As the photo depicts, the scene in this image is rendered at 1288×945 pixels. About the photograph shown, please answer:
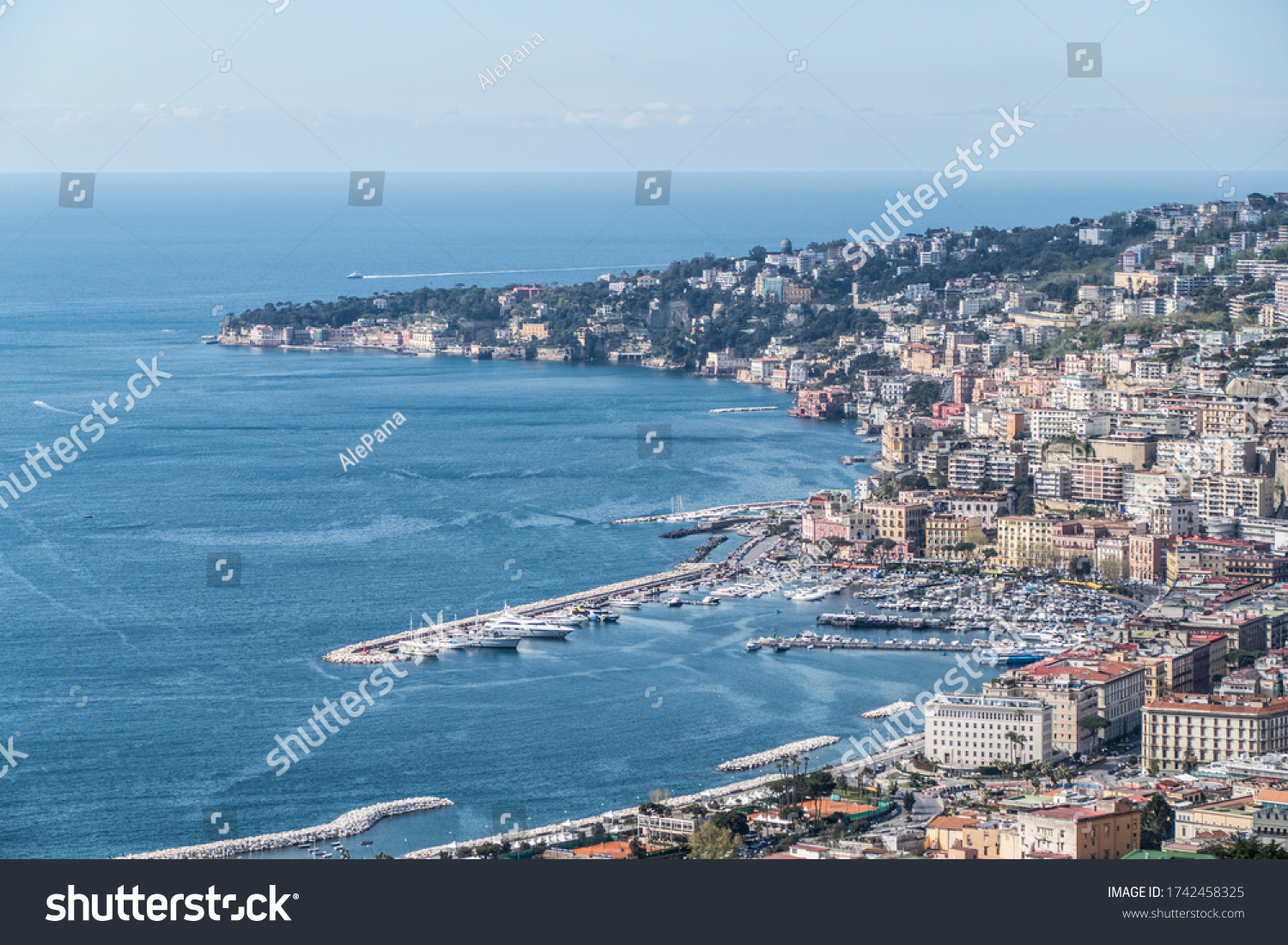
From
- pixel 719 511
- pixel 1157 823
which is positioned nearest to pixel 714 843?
pixel 1157 823

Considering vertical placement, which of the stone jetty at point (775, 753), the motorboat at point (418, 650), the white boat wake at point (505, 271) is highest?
the white boat wake at point (505, 271)

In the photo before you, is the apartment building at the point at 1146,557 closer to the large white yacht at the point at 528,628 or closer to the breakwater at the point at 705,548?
the breakwater at the point at 705,548

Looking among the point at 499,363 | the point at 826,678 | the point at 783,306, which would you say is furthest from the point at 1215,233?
the point at 826,678

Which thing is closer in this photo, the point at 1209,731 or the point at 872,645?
the point at 1209,731

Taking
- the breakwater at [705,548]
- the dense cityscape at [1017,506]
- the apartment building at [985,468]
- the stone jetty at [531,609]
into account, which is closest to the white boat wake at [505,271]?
the dense cityscape at [1017,506]

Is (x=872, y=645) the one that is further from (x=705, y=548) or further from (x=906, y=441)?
(x=906, y=441)

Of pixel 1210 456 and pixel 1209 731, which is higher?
pixel 1210 456

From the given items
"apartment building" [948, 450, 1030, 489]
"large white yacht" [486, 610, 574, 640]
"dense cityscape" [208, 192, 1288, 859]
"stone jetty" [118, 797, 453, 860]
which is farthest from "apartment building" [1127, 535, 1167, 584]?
"stone jetty" [118, 797, 453, 860]

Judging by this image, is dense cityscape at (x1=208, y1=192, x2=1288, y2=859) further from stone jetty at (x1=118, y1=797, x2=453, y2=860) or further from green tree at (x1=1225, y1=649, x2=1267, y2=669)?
stone jetty at (x1=118, y1=797, x2=453, y2=860)
